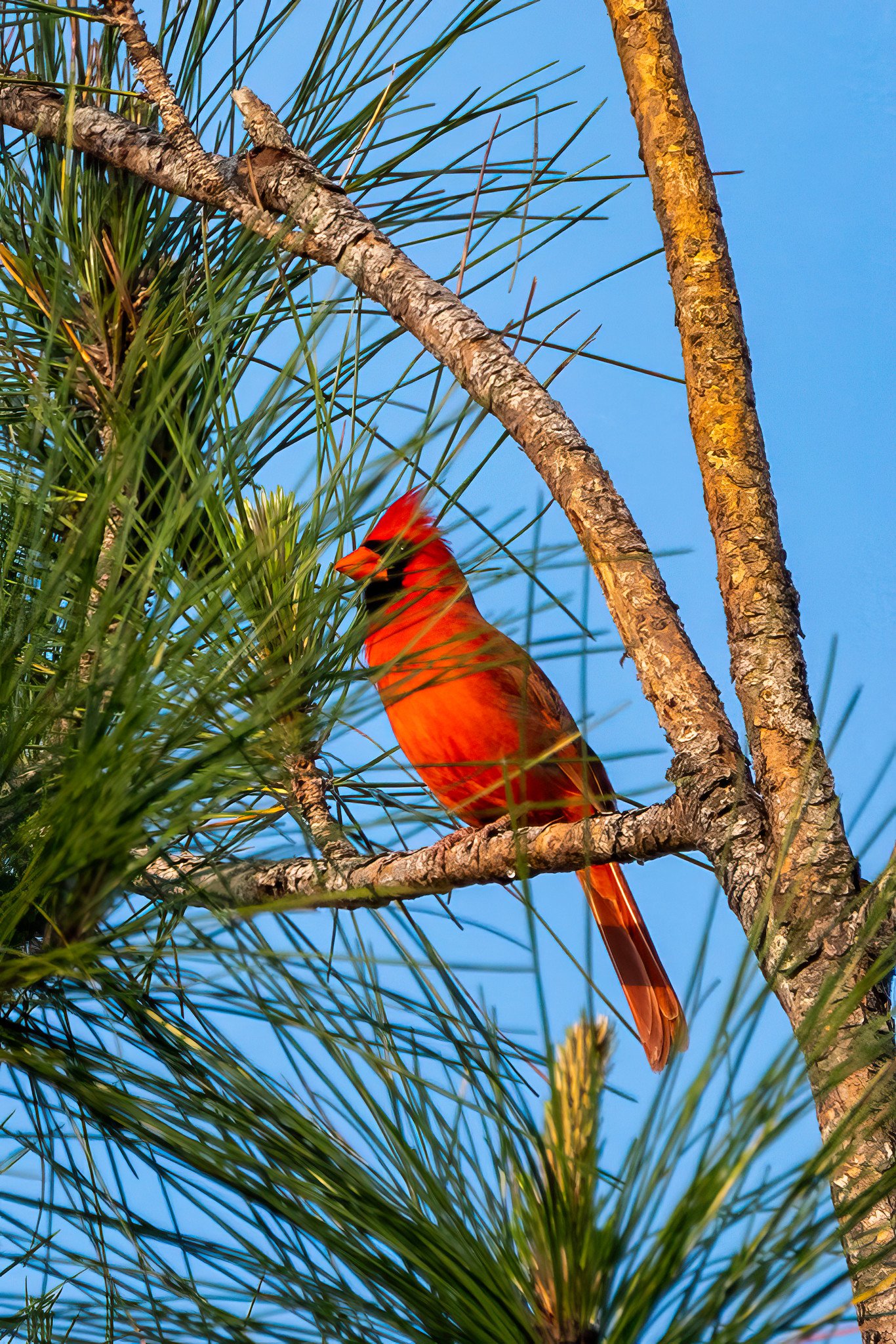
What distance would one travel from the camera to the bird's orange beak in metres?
1.22

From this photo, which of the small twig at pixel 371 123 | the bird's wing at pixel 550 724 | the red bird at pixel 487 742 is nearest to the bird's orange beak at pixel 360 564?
the red bird at pixel 487 742

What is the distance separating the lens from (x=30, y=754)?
89cm

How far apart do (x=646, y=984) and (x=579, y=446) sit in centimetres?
113

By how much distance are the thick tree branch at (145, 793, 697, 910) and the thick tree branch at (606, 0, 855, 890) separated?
0.10m

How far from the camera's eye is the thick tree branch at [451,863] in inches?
41.5

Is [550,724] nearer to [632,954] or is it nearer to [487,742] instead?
[487,742]

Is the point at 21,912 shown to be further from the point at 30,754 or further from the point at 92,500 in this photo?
the point at 92,500

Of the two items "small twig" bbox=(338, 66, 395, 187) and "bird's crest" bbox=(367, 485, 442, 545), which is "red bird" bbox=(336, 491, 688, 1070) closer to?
"bird's crest" bbox=(367, 485, 442, 545)

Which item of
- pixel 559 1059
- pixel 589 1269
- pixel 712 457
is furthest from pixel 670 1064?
pixel 712 457

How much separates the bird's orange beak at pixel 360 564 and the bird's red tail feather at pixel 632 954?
0.57m

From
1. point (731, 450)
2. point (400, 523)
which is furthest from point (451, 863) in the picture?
point (400, 523)

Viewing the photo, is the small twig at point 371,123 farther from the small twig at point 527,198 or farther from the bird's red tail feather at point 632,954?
the bird's red tail feather at point 632,954

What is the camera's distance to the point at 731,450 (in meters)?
1.16

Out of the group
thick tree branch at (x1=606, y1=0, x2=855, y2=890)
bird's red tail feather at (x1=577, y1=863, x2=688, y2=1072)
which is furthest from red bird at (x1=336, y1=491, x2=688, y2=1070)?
thick tree branch at (x1=606, y1=0, x2=855, y2=890)
